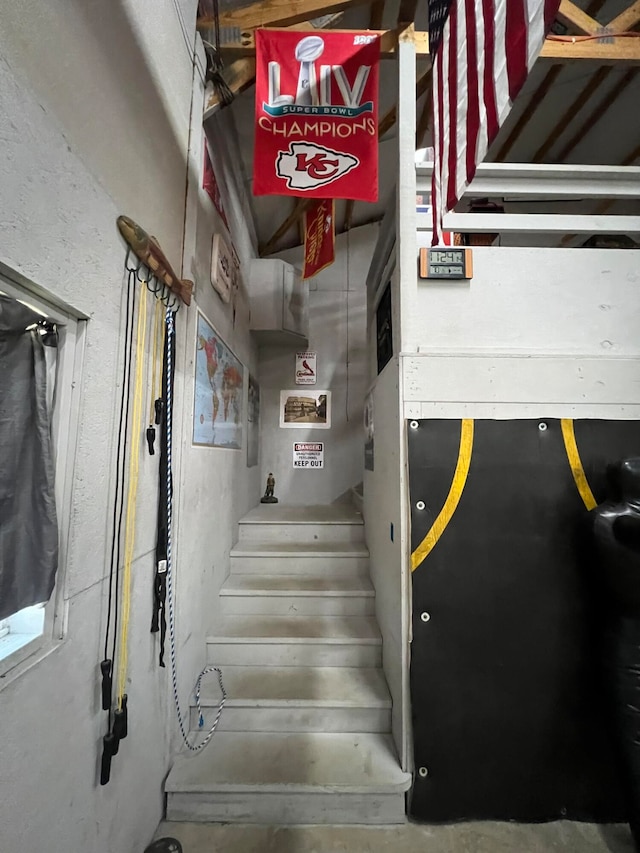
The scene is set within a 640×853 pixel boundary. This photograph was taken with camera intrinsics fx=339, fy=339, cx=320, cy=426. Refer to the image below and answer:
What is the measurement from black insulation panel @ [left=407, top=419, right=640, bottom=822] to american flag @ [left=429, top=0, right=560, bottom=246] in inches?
41.9

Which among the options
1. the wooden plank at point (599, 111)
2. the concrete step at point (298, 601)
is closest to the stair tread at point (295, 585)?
the concrete step at point (298, 601)

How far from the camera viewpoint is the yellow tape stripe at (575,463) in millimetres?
1526

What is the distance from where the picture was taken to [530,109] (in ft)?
10.3

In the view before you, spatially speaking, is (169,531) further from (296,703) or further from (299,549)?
(299,549)

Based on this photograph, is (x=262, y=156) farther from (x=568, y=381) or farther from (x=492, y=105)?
(x=568, y=381)

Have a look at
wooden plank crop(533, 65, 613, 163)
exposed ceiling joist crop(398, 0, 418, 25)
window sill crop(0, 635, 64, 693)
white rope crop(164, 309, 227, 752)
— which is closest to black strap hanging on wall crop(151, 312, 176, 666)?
white rope crop(164, 309, 227, 752)

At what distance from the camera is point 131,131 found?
119 cm

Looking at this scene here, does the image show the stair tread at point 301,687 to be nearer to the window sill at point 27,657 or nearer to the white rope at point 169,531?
the white rope at point 169,531

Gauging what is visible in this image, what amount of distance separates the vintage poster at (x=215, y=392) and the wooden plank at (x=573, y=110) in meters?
3.71

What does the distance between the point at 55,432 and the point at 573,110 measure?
481cm

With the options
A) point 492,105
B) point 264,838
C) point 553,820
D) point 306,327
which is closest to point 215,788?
point 264,838

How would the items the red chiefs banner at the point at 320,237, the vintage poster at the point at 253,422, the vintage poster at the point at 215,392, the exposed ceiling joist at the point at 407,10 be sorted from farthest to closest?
the vintage poster at the point at 253,422
the red chiefs banner at the point at 320,237
the exposed ceiling joist at the point at 407,10
the vintage poster at the point at 215,392

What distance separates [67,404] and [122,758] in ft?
3.95

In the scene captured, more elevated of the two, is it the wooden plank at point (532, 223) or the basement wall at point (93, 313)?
the wooden plank at point (532, 223)
